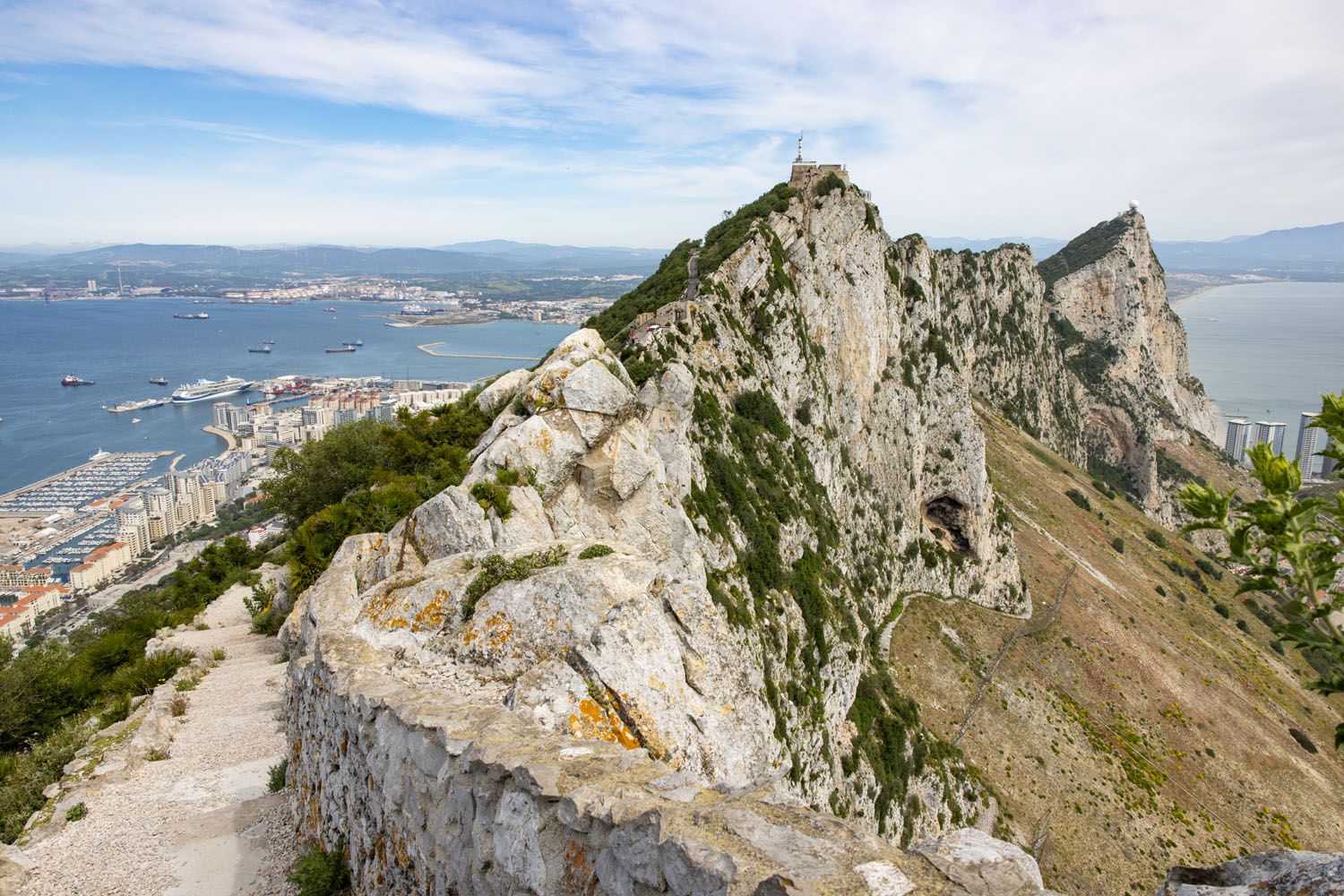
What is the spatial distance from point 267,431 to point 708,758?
113471 mm

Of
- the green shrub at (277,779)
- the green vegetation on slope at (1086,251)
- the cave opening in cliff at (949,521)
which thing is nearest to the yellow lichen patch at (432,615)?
the green shrub at (277,779)

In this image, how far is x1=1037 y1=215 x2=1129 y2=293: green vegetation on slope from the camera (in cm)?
11769

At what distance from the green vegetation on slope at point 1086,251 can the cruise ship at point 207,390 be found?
15296 cm

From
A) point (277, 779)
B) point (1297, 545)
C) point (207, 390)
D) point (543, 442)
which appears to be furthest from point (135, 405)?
point (1297, 545)

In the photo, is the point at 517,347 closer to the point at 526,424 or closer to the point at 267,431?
the point at 267,431

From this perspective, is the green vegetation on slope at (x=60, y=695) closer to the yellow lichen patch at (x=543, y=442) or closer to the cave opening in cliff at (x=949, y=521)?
the yellow lichen patch at (x=543, y=442)

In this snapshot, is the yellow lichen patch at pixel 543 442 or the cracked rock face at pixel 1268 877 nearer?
the cracked rock face at pixel 1268 877

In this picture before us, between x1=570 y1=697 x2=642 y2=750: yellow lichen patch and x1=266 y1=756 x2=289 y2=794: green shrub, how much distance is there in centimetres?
622

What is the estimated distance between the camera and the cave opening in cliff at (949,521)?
50.3 meters

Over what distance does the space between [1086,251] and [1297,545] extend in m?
143

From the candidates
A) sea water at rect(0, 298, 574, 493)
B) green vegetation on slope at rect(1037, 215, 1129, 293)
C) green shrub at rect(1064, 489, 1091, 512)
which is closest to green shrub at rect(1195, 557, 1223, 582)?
green shrub at rect(1064, 489, 1091, 512)

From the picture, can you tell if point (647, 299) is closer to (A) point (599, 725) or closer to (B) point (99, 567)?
(A) point (599, 725)

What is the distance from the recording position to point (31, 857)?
9.35 m

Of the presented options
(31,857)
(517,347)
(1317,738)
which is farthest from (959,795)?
(517,347)
